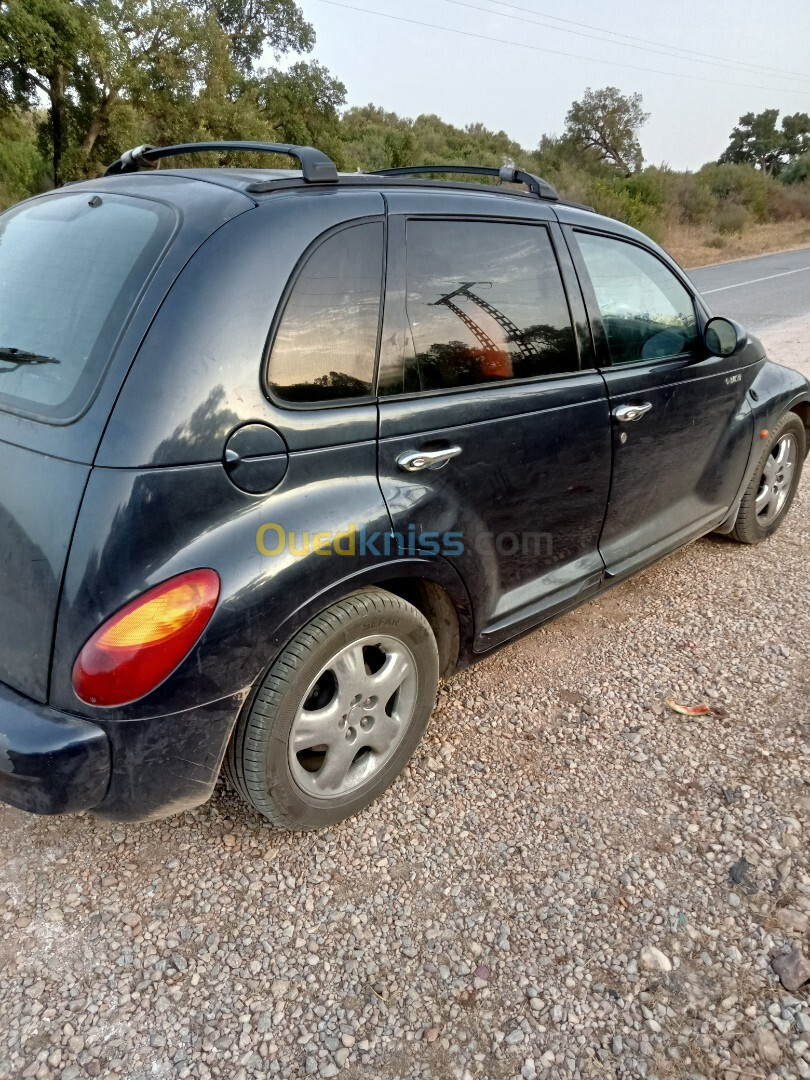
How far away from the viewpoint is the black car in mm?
1716

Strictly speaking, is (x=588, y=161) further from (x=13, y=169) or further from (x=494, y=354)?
(x=494, y=354)

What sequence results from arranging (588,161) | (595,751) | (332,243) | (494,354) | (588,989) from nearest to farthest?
(588,989) < (332,243) < (494,354) < (595,751) < (588,161)

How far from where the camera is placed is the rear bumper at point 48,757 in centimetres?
171

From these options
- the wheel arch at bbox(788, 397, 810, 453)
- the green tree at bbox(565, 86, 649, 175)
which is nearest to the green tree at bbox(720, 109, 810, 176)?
the green tree at bbox(565, 86, 649, 175)

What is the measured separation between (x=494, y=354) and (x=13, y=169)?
68.7ft

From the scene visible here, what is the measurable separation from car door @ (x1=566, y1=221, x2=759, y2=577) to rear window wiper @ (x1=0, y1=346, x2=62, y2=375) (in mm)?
1850

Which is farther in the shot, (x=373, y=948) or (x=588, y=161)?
(x=588, y=161)

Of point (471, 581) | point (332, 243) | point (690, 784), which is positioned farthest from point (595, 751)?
point (332, 243)

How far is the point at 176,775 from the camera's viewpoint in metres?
1.87

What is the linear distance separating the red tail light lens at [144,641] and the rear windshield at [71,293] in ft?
1.64

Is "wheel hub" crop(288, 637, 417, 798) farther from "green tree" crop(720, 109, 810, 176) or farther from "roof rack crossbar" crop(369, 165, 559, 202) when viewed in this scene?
"green tree" crop(720, 109, 810, 176)

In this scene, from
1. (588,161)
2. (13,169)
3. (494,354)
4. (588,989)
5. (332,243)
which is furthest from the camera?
(588,161)

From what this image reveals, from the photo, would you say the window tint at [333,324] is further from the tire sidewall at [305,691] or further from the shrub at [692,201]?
the shrub at [692,201]

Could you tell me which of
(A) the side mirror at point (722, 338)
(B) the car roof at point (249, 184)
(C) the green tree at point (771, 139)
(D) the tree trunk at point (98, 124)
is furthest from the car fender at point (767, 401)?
(C) the green tree at point (771, 139)
